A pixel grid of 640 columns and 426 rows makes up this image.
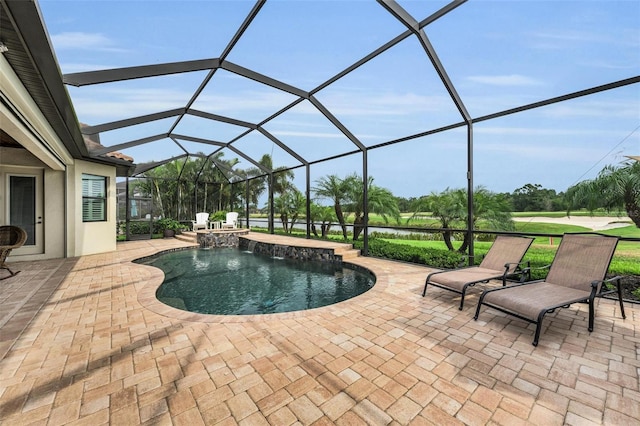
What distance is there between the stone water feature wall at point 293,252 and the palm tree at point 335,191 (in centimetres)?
382

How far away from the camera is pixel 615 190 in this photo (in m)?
6.21

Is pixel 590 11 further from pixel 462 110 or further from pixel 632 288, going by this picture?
pixel 632 288

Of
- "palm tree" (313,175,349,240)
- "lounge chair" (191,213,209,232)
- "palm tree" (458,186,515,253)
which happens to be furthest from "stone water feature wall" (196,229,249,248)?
"palm tree" (458,186,515,253)

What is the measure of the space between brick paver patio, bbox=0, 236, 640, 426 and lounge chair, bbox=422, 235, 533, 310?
0.36 metres

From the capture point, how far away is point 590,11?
4.43 m

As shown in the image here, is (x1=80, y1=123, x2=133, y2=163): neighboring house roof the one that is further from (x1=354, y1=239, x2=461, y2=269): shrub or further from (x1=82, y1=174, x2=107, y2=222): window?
(x1=354, y1=239, x2=461, y2=269): shrub

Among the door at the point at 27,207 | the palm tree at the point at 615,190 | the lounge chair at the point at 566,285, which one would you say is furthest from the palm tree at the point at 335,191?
the door at the point at 27,207

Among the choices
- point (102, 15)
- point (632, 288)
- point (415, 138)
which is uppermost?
point (102, 15)

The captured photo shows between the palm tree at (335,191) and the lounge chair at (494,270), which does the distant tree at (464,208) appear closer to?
the lounge chair at (494,270)

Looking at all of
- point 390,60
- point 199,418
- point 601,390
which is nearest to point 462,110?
point 390,60

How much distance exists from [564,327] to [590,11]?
497 cm

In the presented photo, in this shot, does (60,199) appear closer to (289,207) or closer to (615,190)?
(289,207)

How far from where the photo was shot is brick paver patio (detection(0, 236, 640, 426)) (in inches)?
77.5

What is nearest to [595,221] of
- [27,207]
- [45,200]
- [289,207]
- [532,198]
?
[532,198]
